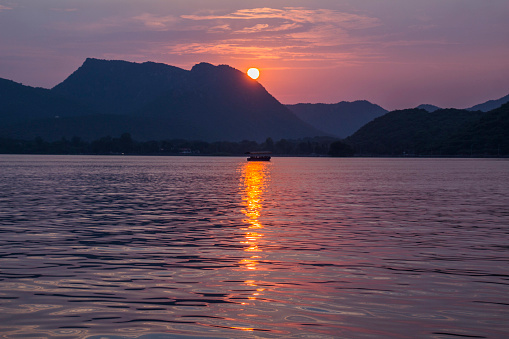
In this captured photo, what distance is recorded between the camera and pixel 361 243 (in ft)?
98.2

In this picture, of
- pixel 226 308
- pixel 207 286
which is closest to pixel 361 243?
pixel 207 286

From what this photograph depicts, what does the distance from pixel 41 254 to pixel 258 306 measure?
13045 millimetres

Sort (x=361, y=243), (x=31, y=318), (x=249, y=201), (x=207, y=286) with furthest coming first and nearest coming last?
(x=249, y=201), (x=361, y=243), (x=207, y=286), (x=31, y=318)

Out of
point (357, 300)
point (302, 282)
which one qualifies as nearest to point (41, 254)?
point (302, 282)

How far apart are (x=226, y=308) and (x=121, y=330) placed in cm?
325

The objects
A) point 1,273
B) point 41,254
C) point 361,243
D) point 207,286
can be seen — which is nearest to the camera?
point 207,286

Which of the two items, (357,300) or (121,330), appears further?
(357,300)

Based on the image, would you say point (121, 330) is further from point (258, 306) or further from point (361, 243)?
point (361, 243)

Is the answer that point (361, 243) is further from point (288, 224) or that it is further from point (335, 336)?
point (335, 336)

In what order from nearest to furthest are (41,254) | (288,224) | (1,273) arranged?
(1,273)
(41,254)
(288,224)

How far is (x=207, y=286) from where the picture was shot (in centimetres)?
1952

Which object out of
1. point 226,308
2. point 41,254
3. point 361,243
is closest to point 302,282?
point 226,308

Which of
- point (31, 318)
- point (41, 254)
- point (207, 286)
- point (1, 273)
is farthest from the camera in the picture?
point (41, 254)

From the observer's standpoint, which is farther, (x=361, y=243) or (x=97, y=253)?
(x=361, y=243)
